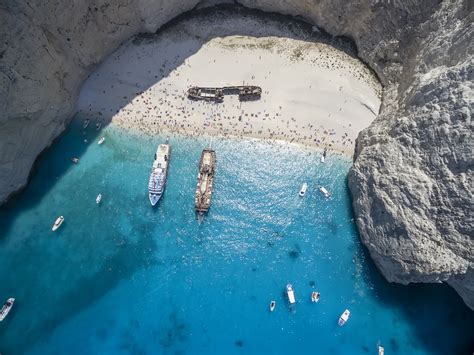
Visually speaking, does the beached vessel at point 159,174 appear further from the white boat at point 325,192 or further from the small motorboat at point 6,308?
the white boat at point 325,192

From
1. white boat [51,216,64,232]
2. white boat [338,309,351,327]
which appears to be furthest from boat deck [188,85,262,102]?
white boat [338,309,351,327]

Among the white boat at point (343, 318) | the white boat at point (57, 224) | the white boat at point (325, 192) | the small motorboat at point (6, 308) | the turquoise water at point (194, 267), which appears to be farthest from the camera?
the white boat at point (325, 192)

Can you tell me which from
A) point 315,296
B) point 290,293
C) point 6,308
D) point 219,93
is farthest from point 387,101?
point 6,308

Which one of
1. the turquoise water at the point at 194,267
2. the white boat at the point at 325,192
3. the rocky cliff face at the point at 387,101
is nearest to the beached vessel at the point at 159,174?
the turquoise water at the point at 194,267

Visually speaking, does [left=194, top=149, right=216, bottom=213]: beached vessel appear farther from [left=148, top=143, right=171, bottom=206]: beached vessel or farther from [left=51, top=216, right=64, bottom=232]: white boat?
[left=51, top=216, right=64, bottom=232]: white boat

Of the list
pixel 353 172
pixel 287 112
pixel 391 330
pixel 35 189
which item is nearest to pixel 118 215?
pixel 35 189

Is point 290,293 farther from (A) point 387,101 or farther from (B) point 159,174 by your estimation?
(A) point 387,101

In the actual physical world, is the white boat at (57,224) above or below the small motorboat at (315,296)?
above
